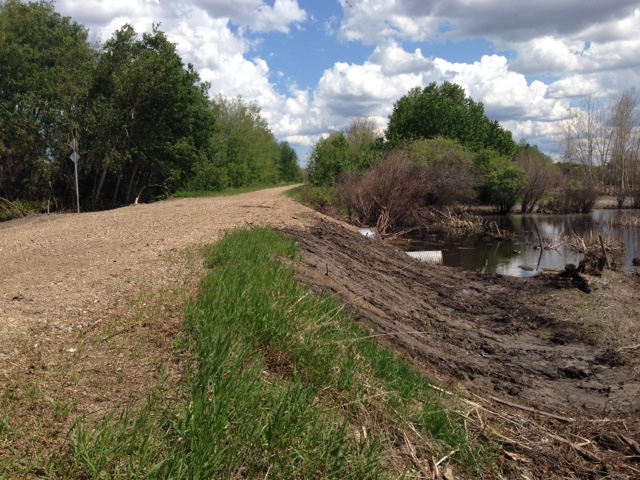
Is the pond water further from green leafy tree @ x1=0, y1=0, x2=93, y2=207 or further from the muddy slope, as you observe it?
green leafy tree @ x1=0, y1=0, x2=93, y2=207

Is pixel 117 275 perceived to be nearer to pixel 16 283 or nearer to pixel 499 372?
pixel 16 283

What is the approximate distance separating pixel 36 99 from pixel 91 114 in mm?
2576

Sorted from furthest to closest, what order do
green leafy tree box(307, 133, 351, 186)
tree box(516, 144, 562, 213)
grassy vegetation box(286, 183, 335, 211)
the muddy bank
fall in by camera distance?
tree box(516, 144, 562, 213)
green leafy tree box(307, 133, 351, 186)
grassy vegetation box(286, 183, 335, 211)
the muddy bank

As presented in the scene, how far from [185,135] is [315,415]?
30.6 m

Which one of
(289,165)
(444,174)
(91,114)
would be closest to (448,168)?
(444,174)

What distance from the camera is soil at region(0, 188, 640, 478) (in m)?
5.25

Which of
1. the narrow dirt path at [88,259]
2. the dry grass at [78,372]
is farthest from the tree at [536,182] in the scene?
the dry grass at [78,372]

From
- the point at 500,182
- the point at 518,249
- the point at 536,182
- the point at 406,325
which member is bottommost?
the point at 518,249

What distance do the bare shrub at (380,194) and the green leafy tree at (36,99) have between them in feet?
47.4

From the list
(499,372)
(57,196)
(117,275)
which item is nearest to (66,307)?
(117,275)

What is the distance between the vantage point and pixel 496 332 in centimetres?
1227

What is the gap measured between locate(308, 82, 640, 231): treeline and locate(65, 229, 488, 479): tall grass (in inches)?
1006

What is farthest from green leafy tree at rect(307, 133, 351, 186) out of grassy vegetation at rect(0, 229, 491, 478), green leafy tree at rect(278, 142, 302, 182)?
green leafy tree at rect(278, 142, 302, 182)

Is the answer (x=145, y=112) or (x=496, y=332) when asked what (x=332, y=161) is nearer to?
(x=145, y=112)
